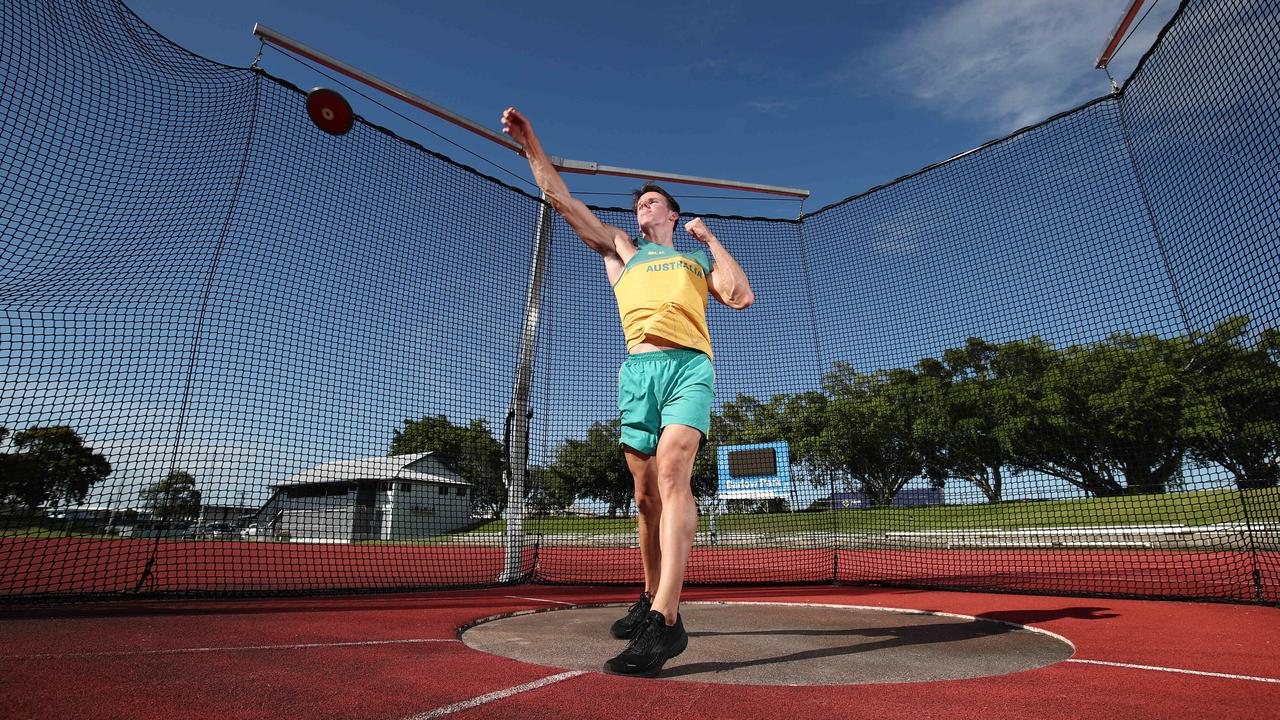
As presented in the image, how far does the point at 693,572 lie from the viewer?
8422 mm

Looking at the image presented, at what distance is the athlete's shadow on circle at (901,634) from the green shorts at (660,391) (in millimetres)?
922

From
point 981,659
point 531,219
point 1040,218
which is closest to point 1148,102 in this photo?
point 1040,218

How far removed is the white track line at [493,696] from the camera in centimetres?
169

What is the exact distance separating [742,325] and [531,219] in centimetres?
312

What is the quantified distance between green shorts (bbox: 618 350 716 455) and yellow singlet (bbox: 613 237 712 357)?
0.08 m

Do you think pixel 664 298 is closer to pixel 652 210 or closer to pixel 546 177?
pixel 652 210

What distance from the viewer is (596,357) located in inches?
294

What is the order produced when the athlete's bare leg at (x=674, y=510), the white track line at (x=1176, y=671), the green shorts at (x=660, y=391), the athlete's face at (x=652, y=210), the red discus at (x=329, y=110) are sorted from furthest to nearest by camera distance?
the red discus at (x=329, y=110), the athlete's face at (x=652, y=210), the green shorts at (x=660, y=391), the white track line at (x=1176, y=671), the athlete's bare leg at (x=674, y=510)

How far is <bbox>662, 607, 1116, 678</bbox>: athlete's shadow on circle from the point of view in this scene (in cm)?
246

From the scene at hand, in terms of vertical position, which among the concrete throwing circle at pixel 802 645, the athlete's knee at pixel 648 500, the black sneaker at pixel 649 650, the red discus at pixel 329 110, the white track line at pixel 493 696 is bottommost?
the concrete throwing circle at pixel 802 645

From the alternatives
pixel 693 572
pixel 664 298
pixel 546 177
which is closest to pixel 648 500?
pixel 664 298

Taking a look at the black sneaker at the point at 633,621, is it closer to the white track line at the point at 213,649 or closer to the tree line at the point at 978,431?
the white track line at the point at 213,649

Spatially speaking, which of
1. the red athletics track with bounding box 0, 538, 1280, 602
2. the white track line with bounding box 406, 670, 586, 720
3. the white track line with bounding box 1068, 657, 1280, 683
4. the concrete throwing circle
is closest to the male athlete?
the concrete throwing circle

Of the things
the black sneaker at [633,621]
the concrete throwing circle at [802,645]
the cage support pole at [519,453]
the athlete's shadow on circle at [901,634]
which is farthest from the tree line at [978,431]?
the black sneaker at [633,621]
